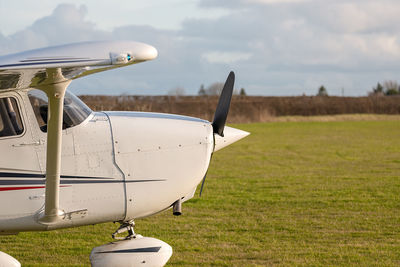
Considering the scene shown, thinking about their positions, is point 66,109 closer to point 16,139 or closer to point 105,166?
point 16,139

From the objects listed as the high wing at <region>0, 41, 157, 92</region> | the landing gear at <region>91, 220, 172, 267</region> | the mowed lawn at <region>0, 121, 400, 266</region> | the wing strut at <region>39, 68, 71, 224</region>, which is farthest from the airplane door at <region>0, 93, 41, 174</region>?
the mowed lawn at <region>0, 121, 400, 266</region>

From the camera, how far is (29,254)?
7.58 meters

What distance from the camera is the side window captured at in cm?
525

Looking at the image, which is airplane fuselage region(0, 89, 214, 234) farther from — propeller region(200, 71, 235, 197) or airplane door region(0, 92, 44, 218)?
propeller region(200, 71, 235, 197)

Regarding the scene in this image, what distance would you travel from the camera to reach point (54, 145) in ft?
16.7

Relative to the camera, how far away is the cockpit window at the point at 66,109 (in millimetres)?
5383

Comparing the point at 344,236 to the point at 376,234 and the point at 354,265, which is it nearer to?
the point at 376,234

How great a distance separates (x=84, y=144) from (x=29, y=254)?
109 inches

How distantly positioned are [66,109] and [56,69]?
1.13 m

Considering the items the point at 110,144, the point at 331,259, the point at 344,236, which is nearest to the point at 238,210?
the point at 344,236

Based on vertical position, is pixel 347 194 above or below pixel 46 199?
below

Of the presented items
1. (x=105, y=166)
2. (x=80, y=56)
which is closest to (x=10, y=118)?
(x=105, y=166)

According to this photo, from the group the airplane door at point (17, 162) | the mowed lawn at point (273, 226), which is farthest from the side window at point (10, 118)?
the mowed lawn at point (273, 226)

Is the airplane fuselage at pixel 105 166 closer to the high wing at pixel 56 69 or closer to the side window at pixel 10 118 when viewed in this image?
the side window at pixel 10 118
